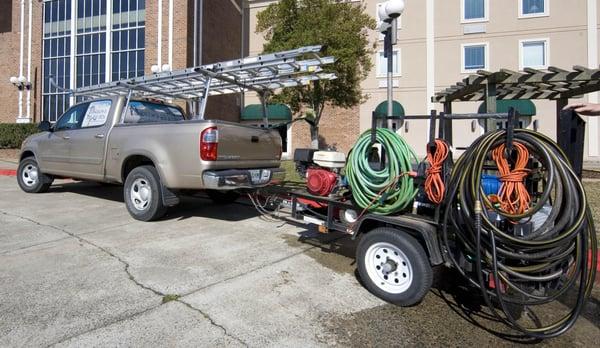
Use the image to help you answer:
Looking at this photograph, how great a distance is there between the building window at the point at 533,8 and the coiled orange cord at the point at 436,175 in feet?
71.2

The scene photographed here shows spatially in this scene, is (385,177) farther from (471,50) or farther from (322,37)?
(471,50)

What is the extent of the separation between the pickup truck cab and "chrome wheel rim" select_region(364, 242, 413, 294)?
2.50 metres

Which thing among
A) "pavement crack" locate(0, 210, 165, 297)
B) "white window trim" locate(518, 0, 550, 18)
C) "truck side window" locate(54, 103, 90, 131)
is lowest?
"pavement crack" locate(0, 210, 165, 297)

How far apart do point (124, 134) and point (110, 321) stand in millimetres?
3907

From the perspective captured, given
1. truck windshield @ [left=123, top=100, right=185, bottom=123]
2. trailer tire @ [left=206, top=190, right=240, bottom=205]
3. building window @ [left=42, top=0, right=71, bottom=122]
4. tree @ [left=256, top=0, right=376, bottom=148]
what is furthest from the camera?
building window @ [left=42, top=0, right=71, bottom=122]

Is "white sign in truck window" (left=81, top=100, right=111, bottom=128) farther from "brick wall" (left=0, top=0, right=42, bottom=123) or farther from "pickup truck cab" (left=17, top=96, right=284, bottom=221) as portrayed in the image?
"brick wall" (left=0, top=0, right=42, bottom=123)

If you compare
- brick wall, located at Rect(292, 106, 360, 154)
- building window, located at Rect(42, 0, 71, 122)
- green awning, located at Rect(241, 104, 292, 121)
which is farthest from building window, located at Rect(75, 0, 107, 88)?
brick wall, located at Rect(292, 106, 360, 154)

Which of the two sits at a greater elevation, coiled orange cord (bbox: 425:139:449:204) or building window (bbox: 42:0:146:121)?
building window (bbox: 42:0:146:121)

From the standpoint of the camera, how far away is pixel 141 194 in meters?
6.07

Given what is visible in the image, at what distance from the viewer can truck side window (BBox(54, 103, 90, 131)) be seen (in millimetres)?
7250

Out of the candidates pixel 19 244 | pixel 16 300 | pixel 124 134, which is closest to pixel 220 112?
pixel 124 134

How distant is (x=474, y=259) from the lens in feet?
10.2

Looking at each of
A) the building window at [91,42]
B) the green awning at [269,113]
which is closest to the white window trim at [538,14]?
the green awning at [269,113]

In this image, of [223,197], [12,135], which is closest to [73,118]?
[223,197]
